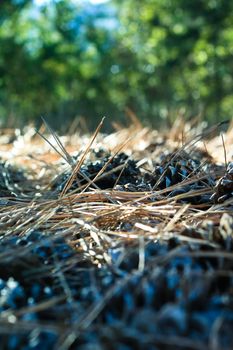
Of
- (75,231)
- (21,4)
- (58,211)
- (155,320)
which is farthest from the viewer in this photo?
(21,4)

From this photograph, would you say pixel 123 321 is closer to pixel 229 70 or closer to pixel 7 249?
pixel 7 249

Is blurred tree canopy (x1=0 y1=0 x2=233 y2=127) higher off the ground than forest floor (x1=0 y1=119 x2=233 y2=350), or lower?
lower

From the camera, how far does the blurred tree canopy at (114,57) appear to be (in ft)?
38.1

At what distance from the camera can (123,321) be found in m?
0.72

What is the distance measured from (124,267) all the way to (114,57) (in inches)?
525

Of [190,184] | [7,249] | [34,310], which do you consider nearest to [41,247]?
[7,249]

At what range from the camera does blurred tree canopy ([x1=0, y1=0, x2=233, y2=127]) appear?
11.6 metres

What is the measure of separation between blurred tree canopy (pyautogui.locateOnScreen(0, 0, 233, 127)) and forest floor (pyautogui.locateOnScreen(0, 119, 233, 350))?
31.7ft

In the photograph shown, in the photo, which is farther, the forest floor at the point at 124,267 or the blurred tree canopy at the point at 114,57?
the blurred tree canopy at the point at 114,57

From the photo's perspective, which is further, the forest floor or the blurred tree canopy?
the blurred tree canopy

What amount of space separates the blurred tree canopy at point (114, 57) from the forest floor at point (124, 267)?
967cm

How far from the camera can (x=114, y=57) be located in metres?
13.9

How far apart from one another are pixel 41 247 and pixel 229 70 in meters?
11.1

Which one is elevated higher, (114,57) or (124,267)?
(124,267)
